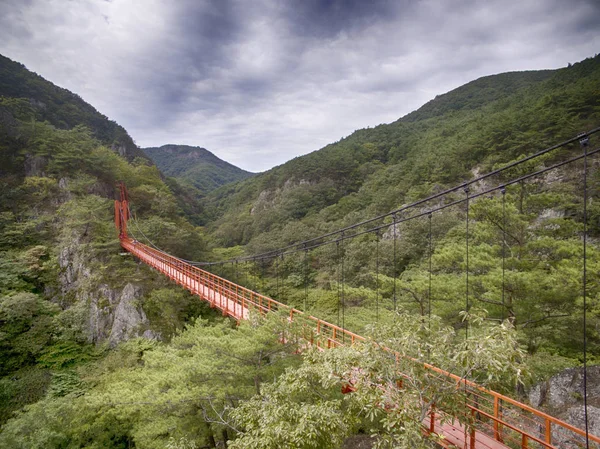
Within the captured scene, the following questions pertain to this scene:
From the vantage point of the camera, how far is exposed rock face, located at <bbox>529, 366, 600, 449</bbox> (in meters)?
5.39

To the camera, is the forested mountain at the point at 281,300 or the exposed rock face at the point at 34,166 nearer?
the forested mountain at the point at 281,300

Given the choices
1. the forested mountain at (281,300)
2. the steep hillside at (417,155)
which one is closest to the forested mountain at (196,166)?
the steep hillside at (417,155)

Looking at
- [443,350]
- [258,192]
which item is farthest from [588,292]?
[258,192]

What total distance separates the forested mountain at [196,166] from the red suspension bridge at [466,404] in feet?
221

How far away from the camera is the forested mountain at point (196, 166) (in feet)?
277

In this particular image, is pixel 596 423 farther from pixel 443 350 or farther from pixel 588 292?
pixel 443 350

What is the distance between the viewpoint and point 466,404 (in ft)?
10.6

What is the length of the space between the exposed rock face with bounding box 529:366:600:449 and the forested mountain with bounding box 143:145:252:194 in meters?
76.0

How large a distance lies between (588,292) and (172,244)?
18.0 meters

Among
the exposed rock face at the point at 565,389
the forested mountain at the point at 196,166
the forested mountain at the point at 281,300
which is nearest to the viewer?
the forested mountain at the point at 281,300

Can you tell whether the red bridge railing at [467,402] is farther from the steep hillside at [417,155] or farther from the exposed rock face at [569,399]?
the steep hillside at [417,155]

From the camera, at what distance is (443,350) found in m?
3.05

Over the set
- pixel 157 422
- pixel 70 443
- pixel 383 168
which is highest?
pixel 383 168

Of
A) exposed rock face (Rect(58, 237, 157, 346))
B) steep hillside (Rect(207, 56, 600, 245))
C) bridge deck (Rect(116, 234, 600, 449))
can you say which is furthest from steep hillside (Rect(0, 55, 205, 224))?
bridge deck (Rect(116, 234, 600, 449))
